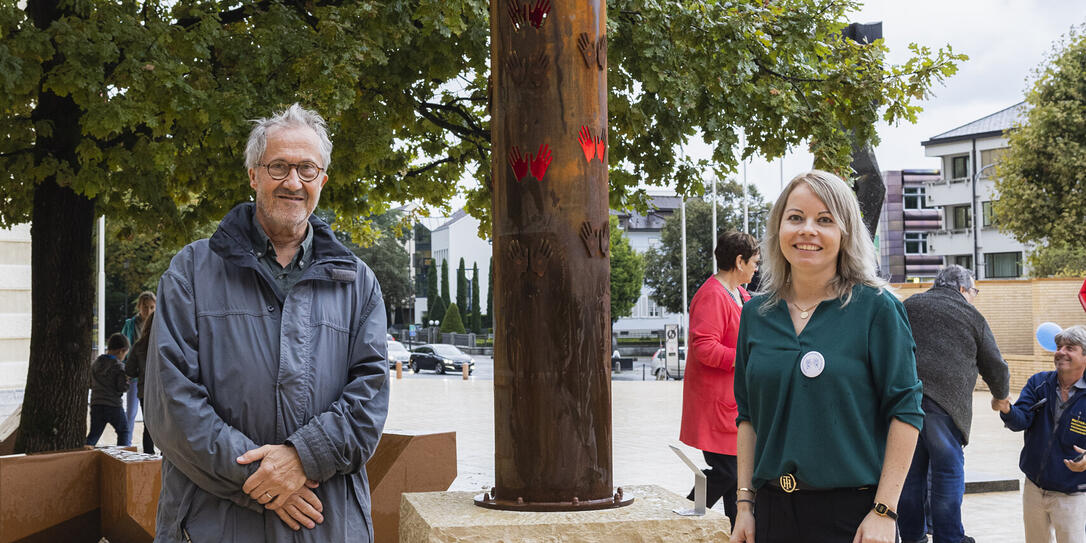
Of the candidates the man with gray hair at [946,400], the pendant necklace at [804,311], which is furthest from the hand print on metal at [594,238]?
the man with gray hair at [946,400]

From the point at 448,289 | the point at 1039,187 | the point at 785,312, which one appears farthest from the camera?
Answer: the point at 448,289

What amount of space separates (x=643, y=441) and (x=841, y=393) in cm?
1306

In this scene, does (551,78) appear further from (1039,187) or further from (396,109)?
(1039,187)

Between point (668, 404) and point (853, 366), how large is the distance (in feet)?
70.9

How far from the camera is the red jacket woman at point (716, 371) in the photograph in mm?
5879

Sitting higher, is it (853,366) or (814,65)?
(814,65)

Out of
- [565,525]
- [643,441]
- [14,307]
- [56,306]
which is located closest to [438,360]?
[14,307]

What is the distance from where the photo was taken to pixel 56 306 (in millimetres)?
8320

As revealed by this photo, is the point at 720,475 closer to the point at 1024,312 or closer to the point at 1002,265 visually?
the point at 1024,312

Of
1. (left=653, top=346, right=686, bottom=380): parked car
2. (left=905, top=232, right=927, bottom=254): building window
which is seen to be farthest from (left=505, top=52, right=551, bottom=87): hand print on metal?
(left=905, top=232, right=927, bottom=254): building window

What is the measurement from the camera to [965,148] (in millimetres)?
68688

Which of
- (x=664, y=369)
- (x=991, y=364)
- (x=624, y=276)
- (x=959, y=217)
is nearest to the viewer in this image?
(x=991, y=364)

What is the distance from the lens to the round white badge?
292cm

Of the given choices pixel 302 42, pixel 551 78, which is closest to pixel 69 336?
pixel 302 42
